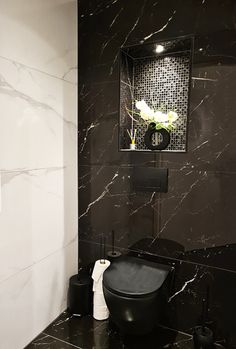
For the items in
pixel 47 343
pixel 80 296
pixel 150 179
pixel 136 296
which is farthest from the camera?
pixel 80 296

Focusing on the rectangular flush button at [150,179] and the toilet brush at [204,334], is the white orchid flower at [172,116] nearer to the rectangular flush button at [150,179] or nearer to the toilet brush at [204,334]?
the rectangular flush button at [150,179]

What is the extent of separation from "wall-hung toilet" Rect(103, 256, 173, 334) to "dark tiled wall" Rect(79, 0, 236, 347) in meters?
0.24

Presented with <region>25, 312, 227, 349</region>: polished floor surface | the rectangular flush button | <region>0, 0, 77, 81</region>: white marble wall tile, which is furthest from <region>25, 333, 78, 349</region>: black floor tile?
<region>0, 0, 77, 81</region>: white marble wall tile

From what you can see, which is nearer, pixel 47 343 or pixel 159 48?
pixel 47 343

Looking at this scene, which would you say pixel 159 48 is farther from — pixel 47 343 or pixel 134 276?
pixel 47 343

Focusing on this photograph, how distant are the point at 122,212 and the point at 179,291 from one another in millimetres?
656

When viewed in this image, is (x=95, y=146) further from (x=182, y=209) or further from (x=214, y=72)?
(x=214, y=72)

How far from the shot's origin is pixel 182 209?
5.56ft

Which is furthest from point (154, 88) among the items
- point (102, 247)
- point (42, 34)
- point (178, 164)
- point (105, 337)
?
point (105, 337)

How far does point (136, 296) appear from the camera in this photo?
54.6 inches

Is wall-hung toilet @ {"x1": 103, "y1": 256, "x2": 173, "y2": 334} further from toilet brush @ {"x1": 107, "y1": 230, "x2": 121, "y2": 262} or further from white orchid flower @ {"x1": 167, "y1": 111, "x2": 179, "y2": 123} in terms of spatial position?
white orchid flower @ {"x1": 167, "y1": 111, "x2": 179, "y2": 123}

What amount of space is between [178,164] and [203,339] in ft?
3.48

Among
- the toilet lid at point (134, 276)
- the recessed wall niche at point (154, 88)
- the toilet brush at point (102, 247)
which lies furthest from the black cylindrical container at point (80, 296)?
the recessed wall niche at point (154, 88)

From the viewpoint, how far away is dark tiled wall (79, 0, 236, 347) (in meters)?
1.53
